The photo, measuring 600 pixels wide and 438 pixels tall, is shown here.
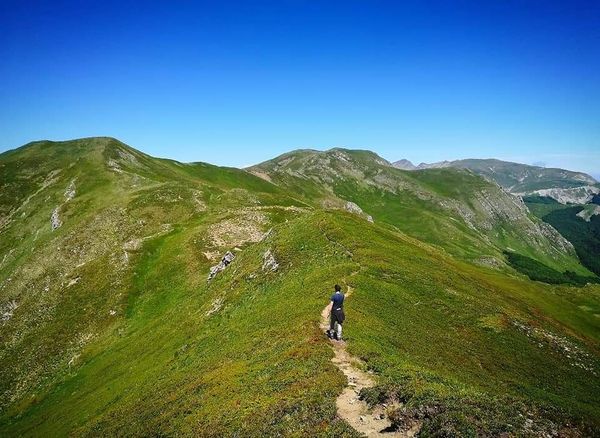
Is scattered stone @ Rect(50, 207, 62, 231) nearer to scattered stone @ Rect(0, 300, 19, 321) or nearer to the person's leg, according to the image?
scattered stone @ Rect(0, 300, 19, 321)

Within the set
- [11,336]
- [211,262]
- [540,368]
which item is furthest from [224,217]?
[540,368]

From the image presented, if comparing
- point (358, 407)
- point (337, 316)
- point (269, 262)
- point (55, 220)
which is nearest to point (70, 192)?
point (55, 220)

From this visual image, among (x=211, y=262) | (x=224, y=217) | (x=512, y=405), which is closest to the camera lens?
(x=512, y=405)

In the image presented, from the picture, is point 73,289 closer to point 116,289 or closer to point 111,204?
point 116,289

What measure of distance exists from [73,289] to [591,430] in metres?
83.9

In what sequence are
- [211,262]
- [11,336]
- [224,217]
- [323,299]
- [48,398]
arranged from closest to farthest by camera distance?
[323,299], [48,398], [11,336], [211,262], [224,217]

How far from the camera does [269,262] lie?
57.2 metres

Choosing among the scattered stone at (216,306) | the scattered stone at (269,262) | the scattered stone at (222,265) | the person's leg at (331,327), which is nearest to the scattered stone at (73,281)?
the scattered stone at (222,265)

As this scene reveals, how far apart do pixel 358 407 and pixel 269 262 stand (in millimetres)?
35720

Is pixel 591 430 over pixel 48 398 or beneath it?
over

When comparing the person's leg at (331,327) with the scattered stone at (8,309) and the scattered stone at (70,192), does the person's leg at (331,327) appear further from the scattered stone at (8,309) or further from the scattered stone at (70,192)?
the scattered stone at (70,192)

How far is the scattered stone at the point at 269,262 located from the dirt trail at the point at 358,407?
25.8 metres

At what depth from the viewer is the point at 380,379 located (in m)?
26.2

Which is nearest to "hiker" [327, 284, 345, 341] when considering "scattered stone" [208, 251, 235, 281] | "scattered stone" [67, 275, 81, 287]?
"scattered stone" [208, 251, 235, 281]
